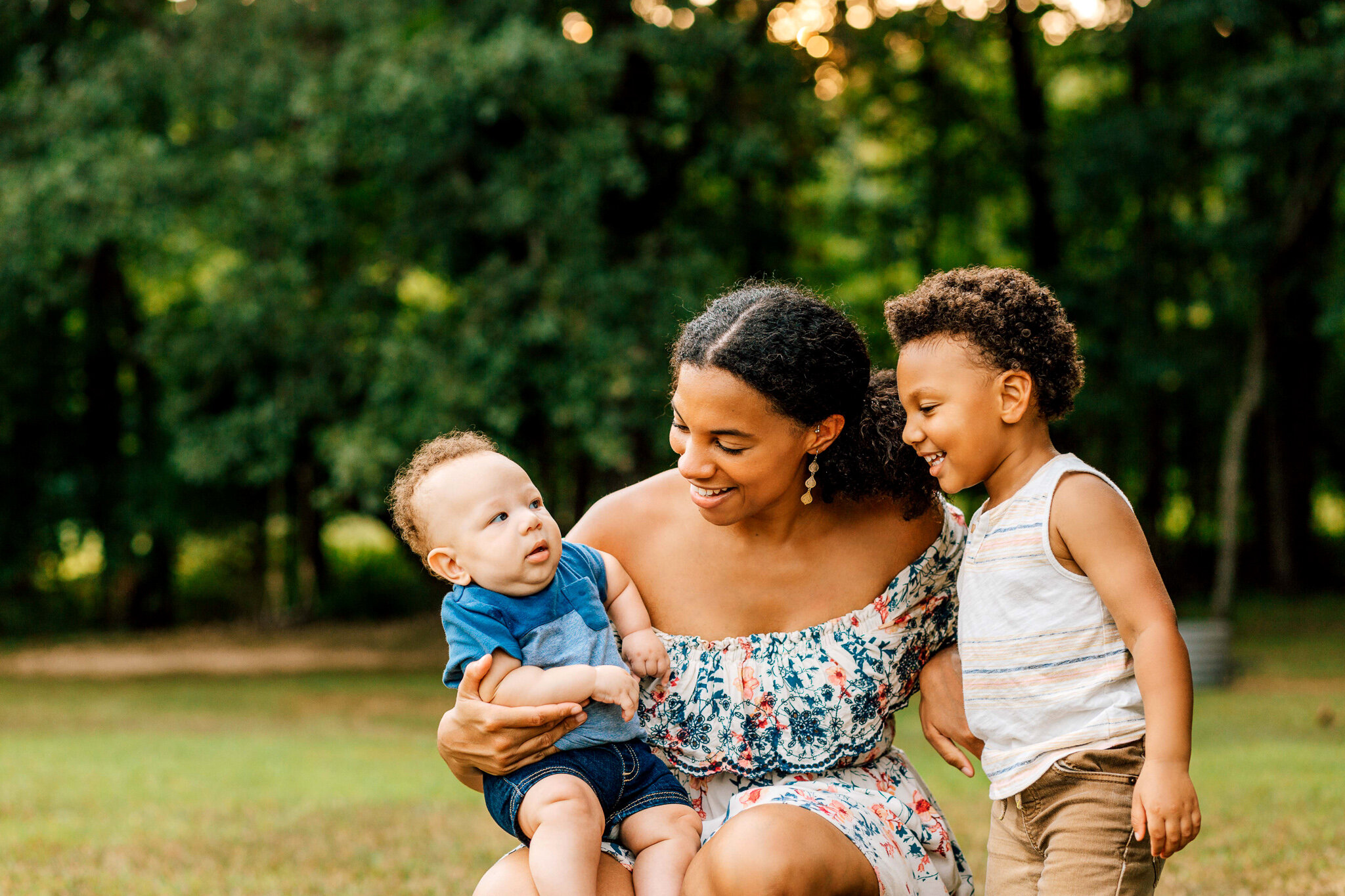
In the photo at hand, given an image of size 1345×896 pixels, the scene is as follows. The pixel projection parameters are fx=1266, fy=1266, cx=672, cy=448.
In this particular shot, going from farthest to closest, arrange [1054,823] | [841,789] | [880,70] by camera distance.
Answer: [880,70] → [841,789] → [1054,823]

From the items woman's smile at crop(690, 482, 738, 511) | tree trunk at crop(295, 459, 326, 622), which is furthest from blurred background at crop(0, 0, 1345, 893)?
woman's smile at crop(690, 482, 738, 511)

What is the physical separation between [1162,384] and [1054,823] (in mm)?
17423

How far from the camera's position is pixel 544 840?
8.05 ft

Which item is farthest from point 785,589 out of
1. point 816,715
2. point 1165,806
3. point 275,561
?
point 275,561

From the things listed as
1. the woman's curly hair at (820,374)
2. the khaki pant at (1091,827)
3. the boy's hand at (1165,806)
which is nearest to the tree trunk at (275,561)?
the woman's curly hair at (820,374)

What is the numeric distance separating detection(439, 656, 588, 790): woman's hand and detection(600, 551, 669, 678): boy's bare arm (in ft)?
0.73

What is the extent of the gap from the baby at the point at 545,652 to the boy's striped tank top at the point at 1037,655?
2.21ft

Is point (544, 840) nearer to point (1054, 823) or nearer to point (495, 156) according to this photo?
point (1054, 823)

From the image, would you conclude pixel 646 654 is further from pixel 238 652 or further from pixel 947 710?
pixel 238 652

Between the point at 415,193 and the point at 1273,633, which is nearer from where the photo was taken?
the point at 415,193

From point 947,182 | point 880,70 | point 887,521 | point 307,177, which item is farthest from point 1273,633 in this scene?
point 887,521

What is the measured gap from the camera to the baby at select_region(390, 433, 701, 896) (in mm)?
2559

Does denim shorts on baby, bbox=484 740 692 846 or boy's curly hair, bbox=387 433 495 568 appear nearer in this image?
denim shorts on baby, bbox=484 740 692 846

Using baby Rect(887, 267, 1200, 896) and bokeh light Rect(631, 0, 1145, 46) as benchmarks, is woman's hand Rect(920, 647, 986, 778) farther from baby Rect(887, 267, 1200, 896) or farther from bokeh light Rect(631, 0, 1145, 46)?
bokeh light Rect(631, 0, 1145, 46)
